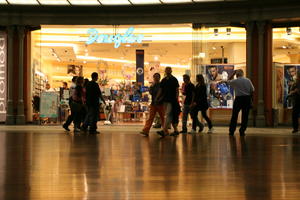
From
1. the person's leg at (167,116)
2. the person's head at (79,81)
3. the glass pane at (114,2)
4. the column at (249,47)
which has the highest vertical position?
the glass pane at (114,2)

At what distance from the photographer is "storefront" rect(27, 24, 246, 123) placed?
19547 millimetres

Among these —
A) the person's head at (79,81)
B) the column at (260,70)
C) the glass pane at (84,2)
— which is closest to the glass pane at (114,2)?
the glass pane at (84,2)

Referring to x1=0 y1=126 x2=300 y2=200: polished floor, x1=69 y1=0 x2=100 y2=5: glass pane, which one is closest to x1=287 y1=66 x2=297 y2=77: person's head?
x1=69 y1=0 x2=100 y2=5: glass pane

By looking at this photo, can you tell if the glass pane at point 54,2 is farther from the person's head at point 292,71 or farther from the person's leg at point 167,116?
the person's head at point 292,71

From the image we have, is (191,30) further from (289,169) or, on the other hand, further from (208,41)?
(289,169)

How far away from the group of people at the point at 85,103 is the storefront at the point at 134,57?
4161 mm

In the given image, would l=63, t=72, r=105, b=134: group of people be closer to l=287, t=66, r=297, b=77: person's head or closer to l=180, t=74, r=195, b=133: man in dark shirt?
l=180, t=74, r=195, b=133: man in dark shirt

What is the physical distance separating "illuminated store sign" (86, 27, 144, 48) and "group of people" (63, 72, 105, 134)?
478 centimetres

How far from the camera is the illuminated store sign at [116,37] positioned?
67.2 feet

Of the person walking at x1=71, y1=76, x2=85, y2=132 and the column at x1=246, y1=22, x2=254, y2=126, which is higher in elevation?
the column at x1=246, y1=22, x2=254, y2=126

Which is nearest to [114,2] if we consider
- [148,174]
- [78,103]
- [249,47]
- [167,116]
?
[249,47]

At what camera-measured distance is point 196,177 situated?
534 centimetres

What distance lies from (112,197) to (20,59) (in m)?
16.5

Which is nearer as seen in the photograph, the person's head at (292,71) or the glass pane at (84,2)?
the person's head at (292,71)
